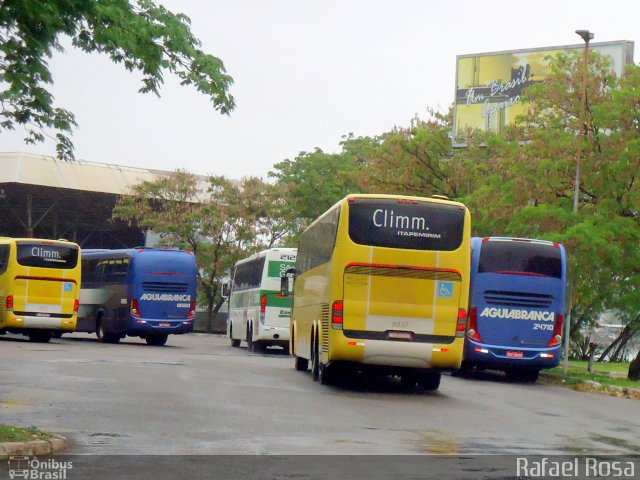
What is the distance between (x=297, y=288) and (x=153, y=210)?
1703 inches

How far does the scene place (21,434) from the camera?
11.2 metres

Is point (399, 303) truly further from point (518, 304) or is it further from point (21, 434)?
point (21, 434)

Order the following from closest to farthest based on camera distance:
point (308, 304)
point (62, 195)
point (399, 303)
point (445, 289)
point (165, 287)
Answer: point (399, 303), point (445, 289), point (308, 304), point (165, 287), point (62, 195)

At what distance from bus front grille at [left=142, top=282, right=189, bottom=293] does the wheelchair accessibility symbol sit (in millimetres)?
20096

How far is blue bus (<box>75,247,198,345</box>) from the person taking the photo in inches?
1548

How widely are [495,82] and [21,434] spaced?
46366mm

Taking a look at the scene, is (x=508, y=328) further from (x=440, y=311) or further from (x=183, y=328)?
(x=183, y=328)

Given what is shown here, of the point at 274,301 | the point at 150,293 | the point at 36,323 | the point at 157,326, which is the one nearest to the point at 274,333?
the point at 274,301

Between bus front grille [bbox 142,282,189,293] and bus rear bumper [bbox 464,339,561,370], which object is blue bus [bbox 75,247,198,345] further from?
bus rear bumper [bbox 464,339,561,370]

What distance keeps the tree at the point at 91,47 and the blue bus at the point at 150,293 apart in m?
23.8

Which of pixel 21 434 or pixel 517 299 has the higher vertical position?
pixel 517 299

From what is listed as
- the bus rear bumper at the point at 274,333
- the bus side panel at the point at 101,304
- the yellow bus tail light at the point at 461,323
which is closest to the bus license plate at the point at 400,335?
the yellow bus tail light at the point at 461,323

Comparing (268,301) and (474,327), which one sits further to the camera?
(268,301)

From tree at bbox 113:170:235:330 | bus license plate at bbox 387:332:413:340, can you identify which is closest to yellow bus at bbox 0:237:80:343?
bus license plate at bbox 387:332:413:340
